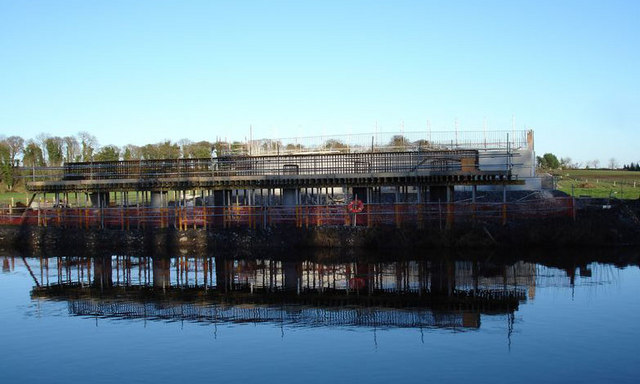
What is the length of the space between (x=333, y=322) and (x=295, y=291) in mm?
5586

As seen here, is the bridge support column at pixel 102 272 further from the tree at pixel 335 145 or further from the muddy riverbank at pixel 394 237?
the tree at pixel 335 145

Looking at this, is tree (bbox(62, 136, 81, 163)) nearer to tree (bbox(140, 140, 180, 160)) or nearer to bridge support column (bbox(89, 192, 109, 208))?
tree (bbox(140, 140, 180, 160))

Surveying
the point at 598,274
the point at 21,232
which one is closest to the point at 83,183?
the point at 21,232

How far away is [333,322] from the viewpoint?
73.7ft

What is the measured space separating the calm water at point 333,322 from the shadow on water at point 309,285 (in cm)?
9

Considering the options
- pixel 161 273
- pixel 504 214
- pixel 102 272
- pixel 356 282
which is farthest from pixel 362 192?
pixel 356 282

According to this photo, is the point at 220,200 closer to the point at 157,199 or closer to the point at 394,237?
the point at 157,199

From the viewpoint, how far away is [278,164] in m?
48.5

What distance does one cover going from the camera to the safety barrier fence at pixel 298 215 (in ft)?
133

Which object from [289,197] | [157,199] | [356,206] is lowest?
[356,206]

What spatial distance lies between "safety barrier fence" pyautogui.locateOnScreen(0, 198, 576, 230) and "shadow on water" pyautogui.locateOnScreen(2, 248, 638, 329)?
4.12 m

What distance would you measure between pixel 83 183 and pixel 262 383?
121ft

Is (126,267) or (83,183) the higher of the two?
(83,183)

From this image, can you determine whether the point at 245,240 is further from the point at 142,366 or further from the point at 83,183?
the point at 142,366
